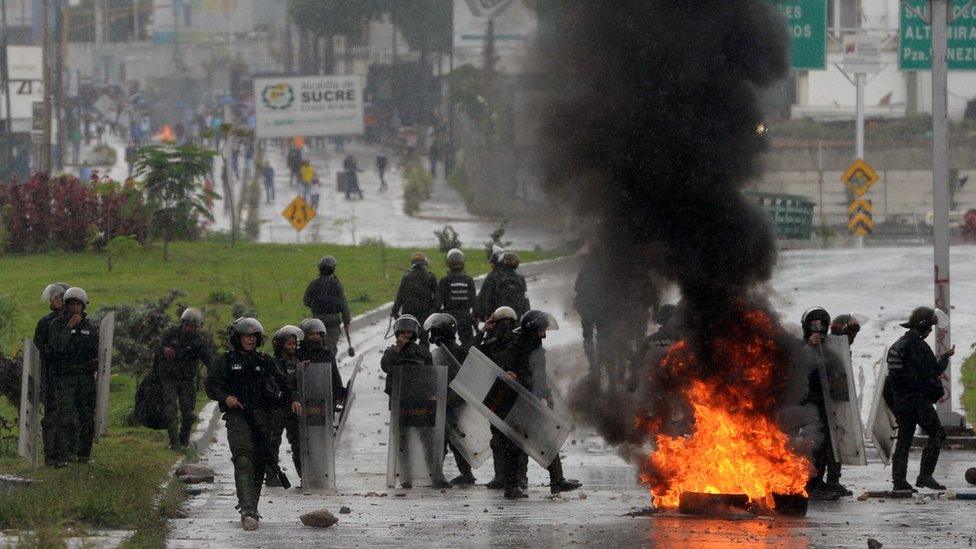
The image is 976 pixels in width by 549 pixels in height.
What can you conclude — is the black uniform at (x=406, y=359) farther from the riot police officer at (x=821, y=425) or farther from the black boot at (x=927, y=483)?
the black boot at (x=927, y=483)

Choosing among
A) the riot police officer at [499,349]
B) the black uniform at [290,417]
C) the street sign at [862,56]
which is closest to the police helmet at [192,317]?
the black uniform at [290,417]

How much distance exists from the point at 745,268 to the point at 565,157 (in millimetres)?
1745

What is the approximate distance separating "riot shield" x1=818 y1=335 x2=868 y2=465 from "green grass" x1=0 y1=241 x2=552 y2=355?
1237 cm

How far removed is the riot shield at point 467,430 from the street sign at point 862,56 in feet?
93.5

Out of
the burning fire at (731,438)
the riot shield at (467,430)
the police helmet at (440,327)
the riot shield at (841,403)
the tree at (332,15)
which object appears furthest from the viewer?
the tree at (332,15)

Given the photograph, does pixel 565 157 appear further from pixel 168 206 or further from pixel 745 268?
pixel 168 206

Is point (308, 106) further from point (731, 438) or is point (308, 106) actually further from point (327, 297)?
point (731, 438)

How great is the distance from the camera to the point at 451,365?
47.1 ft

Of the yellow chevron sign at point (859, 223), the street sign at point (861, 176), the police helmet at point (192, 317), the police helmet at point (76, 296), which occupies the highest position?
the street sign at point (861, 176)

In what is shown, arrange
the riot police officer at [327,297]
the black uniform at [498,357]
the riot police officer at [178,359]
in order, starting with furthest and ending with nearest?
1. the riot police officer at [327,297]
2. the riot police officer at [178,359]
3. the black uniform at [498,357]

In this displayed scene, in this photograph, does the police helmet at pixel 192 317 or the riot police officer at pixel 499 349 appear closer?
the riot police officer at pixel 499 349

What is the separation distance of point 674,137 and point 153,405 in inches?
207

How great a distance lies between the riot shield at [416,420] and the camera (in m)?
13.8

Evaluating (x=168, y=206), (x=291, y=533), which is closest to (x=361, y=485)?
(x=291, y=533)
